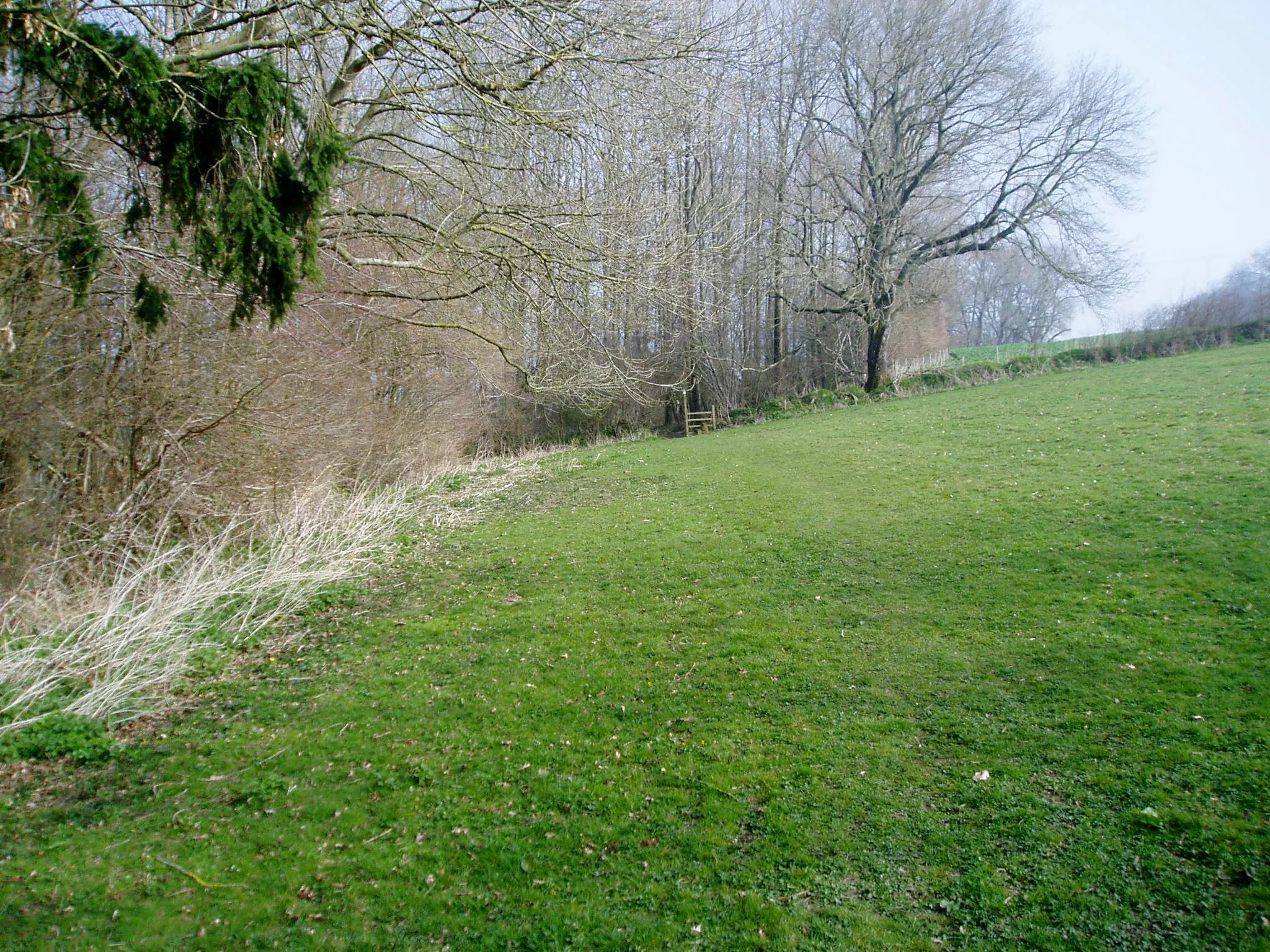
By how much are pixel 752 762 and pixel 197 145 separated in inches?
213

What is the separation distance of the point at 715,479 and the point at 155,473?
914 cm

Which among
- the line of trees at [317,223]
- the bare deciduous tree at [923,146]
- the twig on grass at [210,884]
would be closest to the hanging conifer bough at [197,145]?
the line of trees at [317,223]

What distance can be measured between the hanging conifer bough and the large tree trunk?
23523 millimetres

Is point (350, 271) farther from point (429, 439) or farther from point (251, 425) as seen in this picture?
point (429, 439)

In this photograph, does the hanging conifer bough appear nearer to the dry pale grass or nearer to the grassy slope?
the dry pale grass

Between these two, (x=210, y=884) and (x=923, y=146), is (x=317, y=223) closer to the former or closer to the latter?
(x=210, y=884)

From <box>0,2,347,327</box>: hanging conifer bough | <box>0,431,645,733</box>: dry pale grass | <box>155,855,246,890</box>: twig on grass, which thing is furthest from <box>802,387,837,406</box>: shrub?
<box>155,855,246,890</box>: twig on grass

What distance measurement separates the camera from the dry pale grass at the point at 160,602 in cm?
560

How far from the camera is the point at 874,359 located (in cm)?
2680

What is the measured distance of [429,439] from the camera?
18.6 m

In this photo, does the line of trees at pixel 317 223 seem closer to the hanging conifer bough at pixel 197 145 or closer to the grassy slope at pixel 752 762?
the hanging conifer bough at pixel 197 145

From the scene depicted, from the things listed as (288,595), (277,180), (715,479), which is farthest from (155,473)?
(715,479)

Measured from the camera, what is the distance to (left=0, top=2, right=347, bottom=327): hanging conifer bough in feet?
15.4

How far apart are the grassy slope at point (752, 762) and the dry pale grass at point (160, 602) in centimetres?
60
